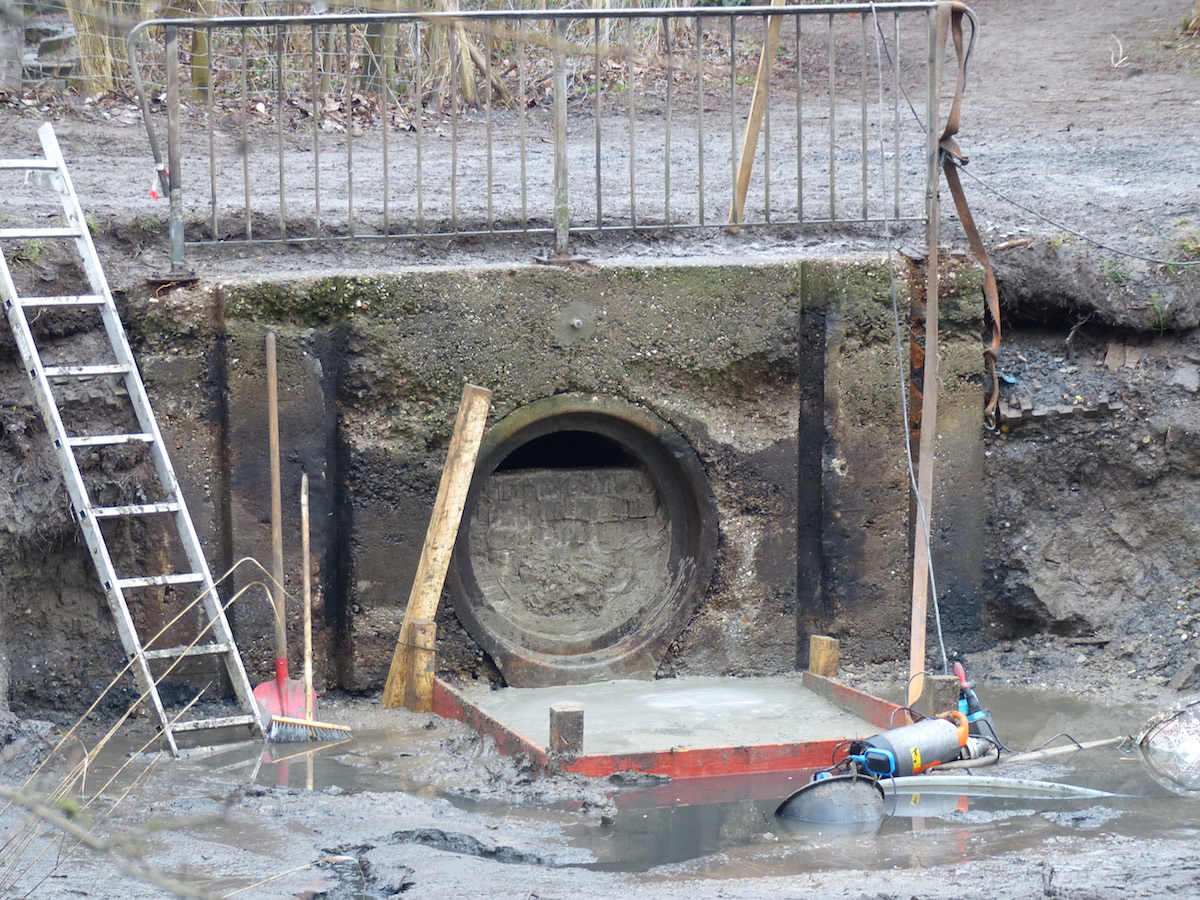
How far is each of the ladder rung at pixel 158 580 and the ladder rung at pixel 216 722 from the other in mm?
587

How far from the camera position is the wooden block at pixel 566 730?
5.18 metres

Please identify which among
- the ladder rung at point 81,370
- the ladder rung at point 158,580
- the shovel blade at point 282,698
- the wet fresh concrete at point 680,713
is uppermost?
the ladder rung at point 81,370

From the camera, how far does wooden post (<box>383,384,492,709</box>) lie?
6113 mm

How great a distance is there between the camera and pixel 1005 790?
200 inches

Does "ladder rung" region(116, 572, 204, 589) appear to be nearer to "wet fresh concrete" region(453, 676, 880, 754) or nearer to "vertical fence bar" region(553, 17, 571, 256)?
"wet fresh concrete" region(453, 676, 880, 754)

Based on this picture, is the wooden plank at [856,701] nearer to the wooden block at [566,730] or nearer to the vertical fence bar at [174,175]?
the wooden block at [566,730]

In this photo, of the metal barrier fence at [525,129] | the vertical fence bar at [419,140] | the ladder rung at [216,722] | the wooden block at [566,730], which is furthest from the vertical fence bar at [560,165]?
the ladder rung at [216,722]

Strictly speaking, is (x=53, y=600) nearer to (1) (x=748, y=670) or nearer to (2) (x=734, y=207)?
(1) (x=748, y=670)

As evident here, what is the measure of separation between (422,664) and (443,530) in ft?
2.03

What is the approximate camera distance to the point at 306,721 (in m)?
5.71

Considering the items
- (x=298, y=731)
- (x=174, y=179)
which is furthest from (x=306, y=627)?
(x=174, y=179)

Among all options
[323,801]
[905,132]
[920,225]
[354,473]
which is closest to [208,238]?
[354,473]

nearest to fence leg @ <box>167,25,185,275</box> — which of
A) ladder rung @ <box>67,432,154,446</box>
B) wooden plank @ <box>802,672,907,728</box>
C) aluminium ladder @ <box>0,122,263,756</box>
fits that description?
aluminium ladder @ <box>0,122,263,756</box>

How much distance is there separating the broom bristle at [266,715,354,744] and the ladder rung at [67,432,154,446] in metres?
1.33
